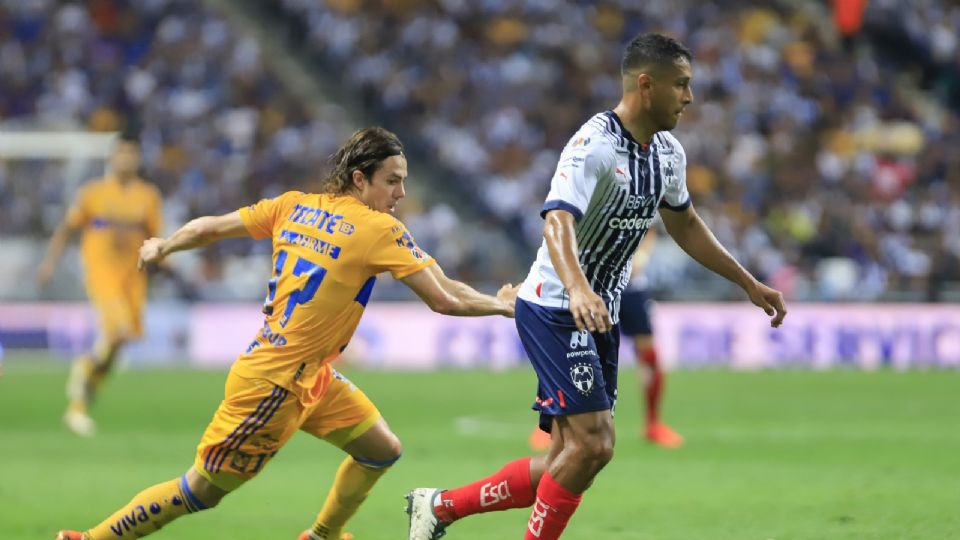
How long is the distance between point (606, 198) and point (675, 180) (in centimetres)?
55

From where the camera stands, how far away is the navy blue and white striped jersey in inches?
262

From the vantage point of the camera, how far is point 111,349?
1463 cm

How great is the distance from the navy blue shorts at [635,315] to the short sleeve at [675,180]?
19.4 feet

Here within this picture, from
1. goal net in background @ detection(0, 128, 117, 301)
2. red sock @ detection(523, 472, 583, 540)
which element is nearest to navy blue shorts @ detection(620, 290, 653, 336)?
red sock @ detection(523, 472, 583, 540)

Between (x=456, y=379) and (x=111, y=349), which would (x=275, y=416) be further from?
(x=456, y=379)

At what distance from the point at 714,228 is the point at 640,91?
1978 centimetres

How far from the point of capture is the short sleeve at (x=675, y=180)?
7125mm

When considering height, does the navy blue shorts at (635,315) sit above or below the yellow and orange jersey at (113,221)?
below

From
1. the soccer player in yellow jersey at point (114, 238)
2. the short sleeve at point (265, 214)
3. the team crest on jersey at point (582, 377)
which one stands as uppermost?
the soccer player in yellow jersey at point (114, 238)

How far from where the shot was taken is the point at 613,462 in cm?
1227

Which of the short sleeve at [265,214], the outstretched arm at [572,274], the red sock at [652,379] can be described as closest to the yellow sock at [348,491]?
the short sleeve at [265,214]

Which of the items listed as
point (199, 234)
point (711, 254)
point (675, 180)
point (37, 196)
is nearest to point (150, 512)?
point (199, 234)

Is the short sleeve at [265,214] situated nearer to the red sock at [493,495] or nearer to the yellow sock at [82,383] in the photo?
the red sock at [493,495]

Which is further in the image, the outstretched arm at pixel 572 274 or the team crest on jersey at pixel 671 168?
the team crest on jersey at pixel 671 168
